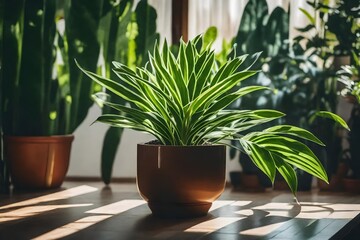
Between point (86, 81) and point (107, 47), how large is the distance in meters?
A: 0.24

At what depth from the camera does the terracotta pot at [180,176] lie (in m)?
2.60

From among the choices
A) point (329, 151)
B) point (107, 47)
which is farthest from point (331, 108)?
point (107, 47)

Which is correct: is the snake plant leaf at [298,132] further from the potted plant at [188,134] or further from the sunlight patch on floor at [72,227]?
the sunlight patch on floor at [72,227]

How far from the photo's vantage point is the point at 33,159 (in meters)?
3.84

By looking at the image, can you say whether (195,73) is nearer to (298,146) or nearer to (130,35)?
(298,146)

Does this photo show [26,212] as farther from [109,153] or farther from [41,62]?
[109,153]

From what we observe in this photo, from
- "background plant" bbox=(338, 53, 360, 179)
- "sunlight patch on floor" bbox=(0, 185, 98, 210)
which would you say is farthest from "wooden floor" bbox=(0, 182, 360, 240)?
"background plant" bbox=(338, 53, 360, 179)

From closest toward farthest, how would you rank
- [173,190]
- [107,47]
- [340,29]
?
[173,190], [340,29], [107,47]

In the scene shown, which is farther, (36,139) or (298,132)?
(36,139)

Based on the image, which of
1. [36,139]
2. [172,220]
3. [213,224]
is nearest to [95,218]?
[172,220]

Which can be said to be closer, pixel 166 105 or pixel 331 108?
pixel 166 105

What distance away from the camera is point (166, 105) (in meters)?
2.65

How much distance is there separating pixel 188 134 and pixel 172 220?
0.33 meters

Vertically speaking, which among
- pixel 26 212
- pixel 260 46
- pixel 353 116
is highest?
pixel 260 46
